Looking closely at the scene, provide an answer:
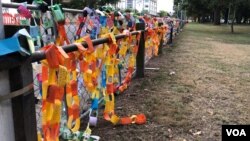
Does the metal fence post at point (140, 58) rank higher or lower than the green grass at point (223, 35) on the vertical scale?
higher

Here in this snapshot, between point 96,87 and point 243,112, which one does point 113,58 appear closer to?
point 96,87

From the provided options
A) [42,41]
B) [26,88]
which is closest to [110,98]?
[42,41]

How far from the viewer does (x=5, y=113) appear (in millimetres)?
1631

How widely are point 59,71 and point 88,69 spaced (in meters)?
1.10

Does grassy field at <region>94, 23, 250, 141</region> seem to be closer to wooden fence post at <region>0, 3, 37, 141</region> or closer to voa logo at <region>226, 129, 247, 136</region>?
voa logo at <region>226, 129, 247, 136</region>

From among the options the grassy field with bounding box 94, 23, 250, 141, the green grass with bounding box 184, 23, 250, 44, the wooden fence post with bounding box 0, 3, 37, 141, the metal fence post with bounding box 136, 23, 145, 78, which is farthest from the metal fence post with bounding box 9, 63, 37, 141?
the green grass with bounding box 184, 23, 250, 44

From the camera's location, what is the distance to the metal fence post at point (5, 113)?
1.59 metres

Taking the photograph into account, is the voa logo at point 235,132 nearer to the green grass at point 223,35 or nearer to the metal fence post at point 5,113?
the metal fence post at point 5,113

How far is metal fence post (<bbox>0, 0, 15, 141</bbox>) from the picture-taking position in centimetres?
159

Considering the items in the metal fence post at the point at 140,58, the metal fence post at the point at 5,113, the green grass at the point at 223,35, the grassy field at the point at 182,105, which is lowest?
the green grass at the point at 223,35

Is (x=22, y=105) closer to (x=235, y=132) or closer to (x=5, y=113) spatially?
(x=5, y=113)

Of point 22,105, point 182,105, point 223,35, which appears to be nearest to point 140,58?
point 182,105

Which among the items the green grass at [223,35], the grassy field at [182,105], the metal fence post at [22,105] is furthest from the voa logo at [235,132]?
the green grass at [223,35]

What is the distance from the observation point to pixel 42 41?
312cm
